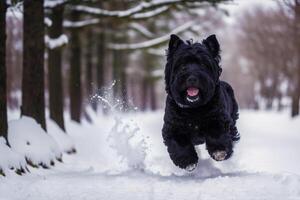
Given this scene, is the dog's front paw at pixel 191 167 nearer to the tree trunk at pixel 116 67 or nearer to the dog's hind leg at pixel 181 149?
the dog's hind leg at pixel 181 149

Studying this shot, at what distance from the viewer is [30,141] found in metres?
8.85

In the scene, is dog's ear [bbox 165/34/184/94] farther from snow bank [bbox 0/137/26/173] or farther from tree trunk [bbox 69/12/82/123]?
tree trunk [bbox 69/12/82/123]

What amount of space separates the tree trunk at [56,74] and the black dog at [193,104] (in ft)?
25.4

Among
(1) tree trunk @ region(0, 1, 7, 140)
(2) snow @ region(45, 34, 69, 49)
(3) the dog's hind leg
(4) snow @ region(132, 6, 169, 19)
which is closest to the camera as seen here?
(3) the dog's hind leg

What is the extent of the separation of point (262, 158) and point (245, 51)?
41359 millimetres

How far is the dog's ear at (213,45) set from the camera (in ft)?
22.2

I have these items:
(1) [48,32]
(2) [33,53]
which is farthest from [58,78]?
(2) [33,53]

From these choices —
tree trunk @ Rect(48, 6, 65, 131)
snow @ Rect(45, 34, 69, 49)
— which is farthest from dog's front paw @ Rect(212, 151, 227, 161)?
tree trunk @ Rect(48, 6, 65, 131)

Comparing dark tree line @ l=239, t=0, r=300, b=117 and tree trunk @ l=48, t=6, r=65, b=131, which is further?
dark tree line @ l=239, t=0, r=300, b=117

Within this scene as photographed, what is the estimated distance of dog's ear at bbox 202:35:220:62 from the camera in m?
6.78

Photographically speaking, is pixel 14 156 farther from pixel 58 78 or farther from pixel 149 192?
pixel 58 78

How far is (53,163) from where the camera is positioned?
941 cm

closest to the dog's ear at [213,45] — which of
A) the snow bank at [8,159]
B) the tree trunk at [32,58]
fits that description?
the snow bank at [8,159]

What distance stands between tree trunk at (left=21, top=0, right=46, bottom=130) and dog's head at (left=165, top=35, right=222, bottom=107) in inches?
161
